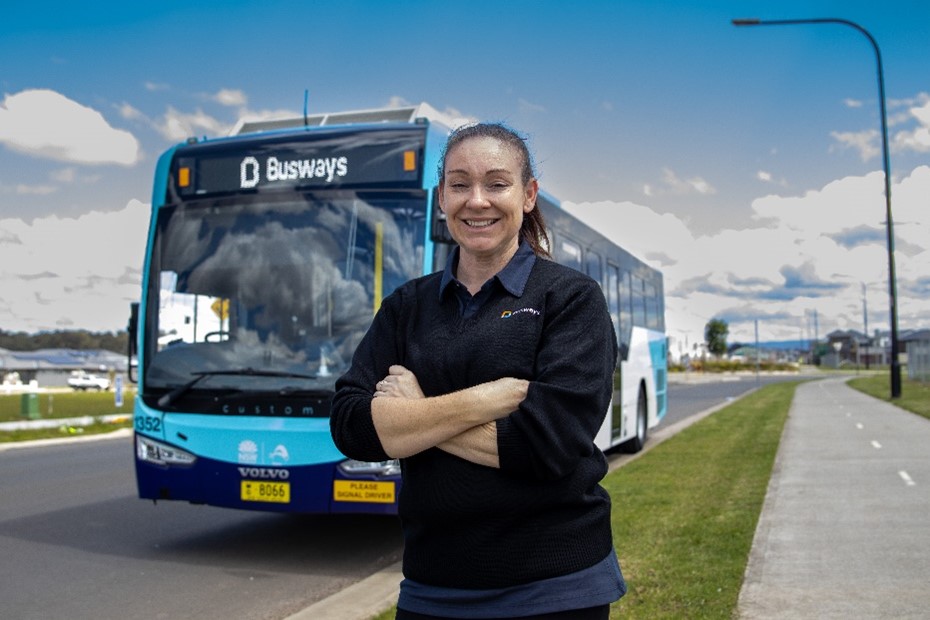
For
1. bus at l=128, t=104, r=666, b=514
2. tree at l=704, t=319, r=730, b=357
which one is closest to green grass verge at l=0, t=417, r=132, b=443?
bus at l=128, t=104, r=666, b=514

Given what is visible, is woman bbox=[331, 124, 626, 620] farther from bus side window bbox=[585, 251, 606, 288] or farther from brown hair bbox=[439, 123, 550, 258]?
bus side window bbox=[585, 251, 606, 288]

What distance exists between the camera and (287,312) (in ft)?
26.1

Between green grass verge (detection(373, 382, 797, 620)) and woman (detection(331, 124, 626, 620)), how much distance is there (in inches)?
143

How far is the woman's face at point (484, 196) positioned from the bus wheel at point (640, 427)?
1381 centimetres

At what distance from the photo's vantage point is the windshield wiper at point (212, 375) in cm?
783

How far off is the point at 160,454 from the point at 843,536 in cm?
540

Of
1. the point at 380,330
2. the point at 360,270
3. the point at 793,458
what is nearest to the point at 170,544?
the point at 360,270

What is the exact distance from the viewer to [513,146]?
2562mm

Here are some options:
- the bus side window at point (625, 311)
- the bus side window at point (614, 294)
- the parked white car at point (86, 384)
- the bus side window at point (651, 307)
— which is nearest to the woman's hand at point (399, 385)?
the bus side window at point (614, 294)

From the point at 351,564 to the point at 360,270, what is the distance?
231 centimetres

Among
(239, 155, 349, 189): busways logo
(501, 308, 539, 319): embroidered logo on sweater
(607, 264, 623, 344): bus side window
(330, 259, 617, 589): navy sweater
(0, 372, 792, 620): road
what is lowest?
(0, 372, 792, 620): road

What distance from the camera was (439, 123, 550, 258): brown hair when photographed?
2.55 m

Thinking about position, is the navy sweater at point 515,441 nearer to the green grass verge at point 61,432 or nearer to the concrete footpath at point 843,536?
the concrete footpath at point 843,536

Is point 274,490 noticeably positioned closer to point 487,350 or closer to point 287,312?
point 287,312
